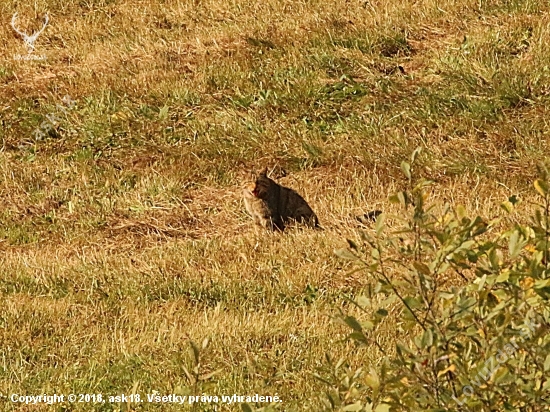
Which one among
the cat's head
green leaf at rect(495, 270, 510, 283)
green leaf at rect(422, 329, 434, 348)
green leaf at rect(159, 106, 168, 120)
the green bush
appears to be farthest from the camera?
green leaf at rect(159, 106, 168, 120)

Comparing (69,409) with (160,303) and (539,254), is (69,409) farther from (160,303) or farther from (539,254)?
(539,254)

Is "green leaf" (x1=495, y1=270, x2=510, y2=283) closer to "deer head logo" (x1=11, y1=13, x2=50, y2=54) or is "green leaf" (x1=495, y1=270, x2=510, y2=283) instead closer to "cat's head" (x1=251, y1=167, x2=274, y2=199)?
"cat's head" (x1=251, y1=167, x2=274, y2=199)

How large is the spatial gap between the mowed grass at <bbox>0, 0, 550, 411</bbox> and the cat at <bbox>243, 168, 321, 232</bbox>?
0.29m

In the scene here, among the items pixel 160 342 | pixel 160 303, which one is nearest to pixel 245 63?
pixel 160 303

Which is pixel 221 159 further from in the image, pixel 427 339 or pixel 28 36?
pixel 427 339

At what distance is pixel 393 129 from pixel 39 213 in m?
3.83

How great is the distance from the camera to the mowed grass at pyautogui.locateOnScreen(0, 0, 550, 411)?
638 cm

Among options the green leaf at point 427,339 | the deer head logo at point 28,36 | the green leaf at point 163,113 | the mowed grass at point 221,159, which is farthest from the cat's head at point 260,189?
the deer head logo at point 28,36

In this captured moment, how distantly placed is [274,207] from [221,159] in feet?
6.78

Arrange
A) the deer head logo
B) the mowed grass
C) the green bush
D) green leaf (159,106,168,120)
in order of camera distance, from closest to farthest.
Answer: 1. the green bush
2. the mowed grass
3. green leaf (159,106,168,120)
4. the deer head logo

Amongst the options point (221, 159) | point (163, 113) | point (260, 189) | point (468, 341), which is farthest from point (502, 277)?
point (163, 113)

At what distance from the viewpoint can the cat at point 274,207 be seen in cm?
897

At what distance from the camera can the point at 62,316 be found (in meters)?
6.98

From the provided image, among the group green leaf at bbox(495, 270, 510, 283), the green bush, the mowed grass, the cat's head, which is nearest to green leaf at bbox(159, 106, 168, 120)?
the mowed grass
